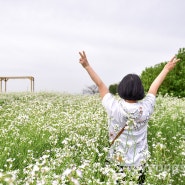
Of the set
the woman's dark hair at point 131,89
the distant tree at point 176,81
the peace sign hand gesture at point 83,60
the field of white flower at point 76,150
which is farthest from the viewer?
the distant tree at point 176,81

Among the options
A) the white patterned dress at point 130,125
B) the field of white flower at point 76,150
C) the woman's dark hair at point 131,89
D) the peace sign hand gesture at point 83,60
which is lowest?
the field of white flower at point 76,150

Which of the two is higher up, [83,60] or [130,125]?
[83,60]

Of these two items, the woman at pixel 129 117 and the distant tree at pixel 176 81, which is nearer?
the woman at pixel 129 117

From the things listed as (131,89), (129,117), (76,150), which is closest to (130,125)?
(129,117)

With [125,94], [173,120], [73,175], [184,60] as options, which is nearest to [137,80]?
[125,94]

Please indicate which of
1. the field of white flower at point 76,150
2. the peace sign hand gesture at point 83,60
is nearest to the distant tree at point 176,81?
the field of white flower at point 76,150

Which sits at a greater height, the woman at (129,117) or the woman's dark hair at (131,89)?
the woman's dark hair at (131,89)

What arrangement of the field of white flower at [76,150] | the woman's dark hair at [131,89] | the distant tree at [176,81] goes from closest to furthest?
1. the field of white flower at [76,150]
2. the woman's dark hair at [131,89]
3. the distant tree at [176,81]

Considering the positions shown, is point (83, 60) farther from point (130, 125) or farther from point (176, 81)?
point (176, 81)

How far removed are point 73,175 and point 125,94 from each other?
85.8 inches

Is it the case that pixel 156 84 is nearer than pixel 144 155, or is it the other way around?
pixel 144 155

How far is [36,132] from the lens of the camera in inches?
328

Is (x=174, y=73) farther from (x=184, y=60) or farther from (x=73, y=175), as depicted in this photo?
(x=73, y=175)

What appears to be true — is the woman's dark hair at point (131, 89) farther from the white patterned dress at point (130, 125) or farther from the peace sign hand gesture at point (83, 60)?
the peace sign hand gesture at point (83, 60)
